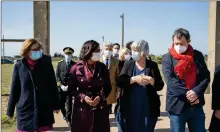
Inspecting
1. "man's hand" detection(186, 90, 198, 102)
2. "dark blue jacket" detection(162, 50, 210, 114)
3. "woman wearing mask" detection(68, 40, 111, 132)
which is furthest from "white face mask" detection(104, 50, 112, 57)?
"man's hand" detection(186, 90, 198, 102)

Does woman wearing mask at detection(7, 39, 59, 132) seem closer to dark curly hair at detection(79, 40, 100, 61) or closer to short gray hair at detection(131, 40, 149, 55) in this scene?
dark curly hair at detection(79, 40, 100, 61)

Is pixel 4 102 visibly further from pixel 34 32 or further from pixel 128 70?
pixel 128 70

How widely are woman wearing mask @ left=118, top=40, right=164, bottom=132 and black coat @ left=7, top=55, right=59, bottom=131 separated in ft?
3.49

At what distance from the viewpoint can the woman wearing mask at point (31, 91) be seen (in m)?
4.19

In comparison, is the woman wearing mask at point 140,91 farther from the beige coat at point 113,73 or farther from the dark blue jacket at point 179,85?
the beige coat at point 113,73

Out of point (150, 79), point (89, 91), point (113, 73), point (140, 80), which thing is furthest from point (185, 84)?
point (113, 73)

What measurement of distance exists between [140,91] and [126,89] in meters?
0.21

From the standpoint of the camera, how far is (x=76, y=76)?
428 centimetres

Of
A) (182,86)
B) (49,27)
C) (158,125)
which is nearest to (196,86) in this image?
(182,86)

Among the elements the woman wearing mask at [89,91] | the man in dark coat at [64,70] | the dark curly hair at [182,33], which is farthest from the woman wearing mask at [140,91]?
the man in dark coat at [64,70]

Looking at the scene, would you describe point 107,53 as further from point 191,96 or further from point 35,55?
point 191,96

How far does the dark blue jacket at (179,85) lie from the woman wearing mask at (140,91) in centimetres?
20

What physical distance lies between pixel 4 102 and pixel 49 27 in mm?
3668

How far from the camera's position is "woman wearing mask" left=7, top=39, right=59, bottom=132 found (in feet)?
13.7
